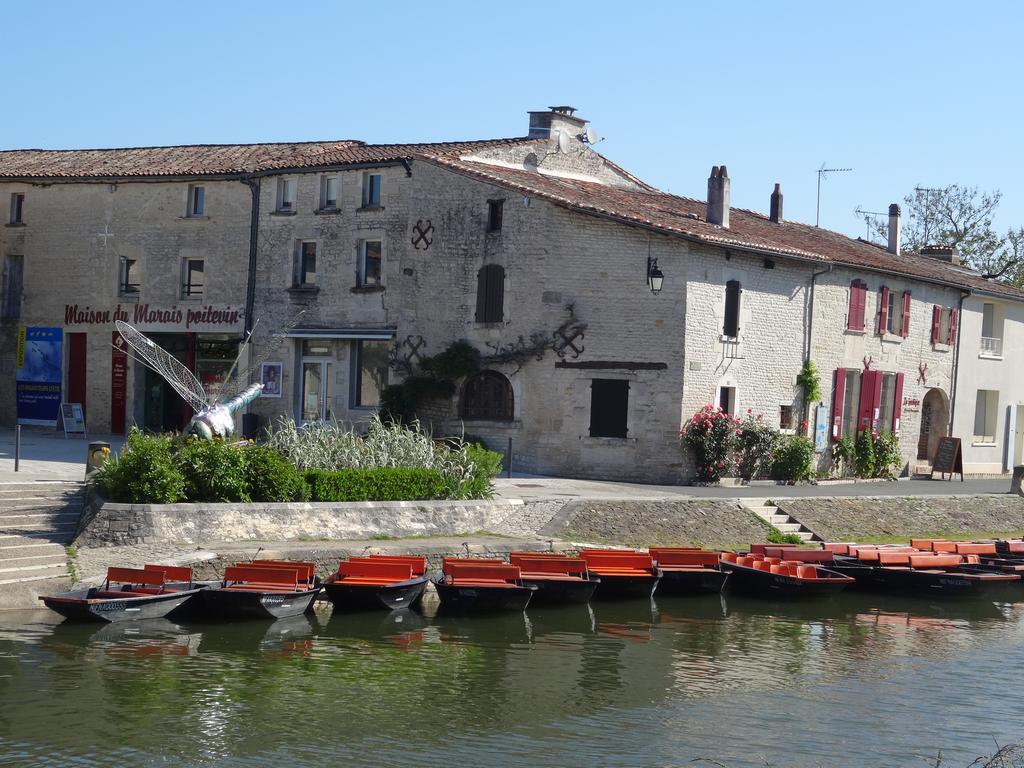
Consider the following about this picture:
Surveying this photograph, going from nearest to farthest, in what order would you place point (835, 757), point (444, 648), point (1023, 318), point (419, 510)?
point (835, 757) → point (444, 648) → point (419, 510) → point (1023, 318)

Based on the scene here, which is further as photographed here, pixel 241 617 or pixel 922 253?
pixel 922 253

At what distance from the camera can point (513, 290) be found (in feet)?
99.5

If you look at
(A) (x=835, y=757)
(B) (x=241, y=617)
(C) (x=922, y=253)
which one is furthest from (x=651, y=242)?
(C) (x=922, y=253)

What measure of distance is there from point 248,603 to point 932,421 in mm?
26344

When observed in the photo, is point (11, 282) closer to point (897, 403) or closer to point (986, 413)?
point (897, 403)

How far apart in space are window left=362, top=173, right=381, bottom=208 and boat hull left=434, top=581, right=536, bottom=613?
16004mm

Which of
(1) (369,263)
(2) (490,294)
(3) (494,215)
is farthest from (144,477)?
(1) (369,263)

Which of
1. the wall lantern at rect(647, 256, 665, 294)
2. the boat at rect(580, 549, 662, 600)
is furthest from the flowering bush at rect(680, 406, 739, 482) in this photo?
the boat at rect(580, 549, 662, 600)

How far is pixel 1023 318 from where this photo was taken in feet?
138

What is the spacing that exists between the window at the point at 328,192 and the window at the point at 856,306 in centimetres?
1389

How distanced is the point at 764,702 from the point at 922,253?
36203 millimetres

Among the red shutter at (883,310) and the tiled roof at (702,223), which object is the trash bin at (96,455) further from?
the red shutter at (883,310)

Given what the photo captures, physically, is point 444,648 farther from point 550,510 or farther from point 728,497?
point 728,497

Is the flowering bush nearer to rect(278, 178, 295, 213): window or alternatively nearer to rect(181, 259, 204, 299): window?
rect(278, 178, 295, 213): window
